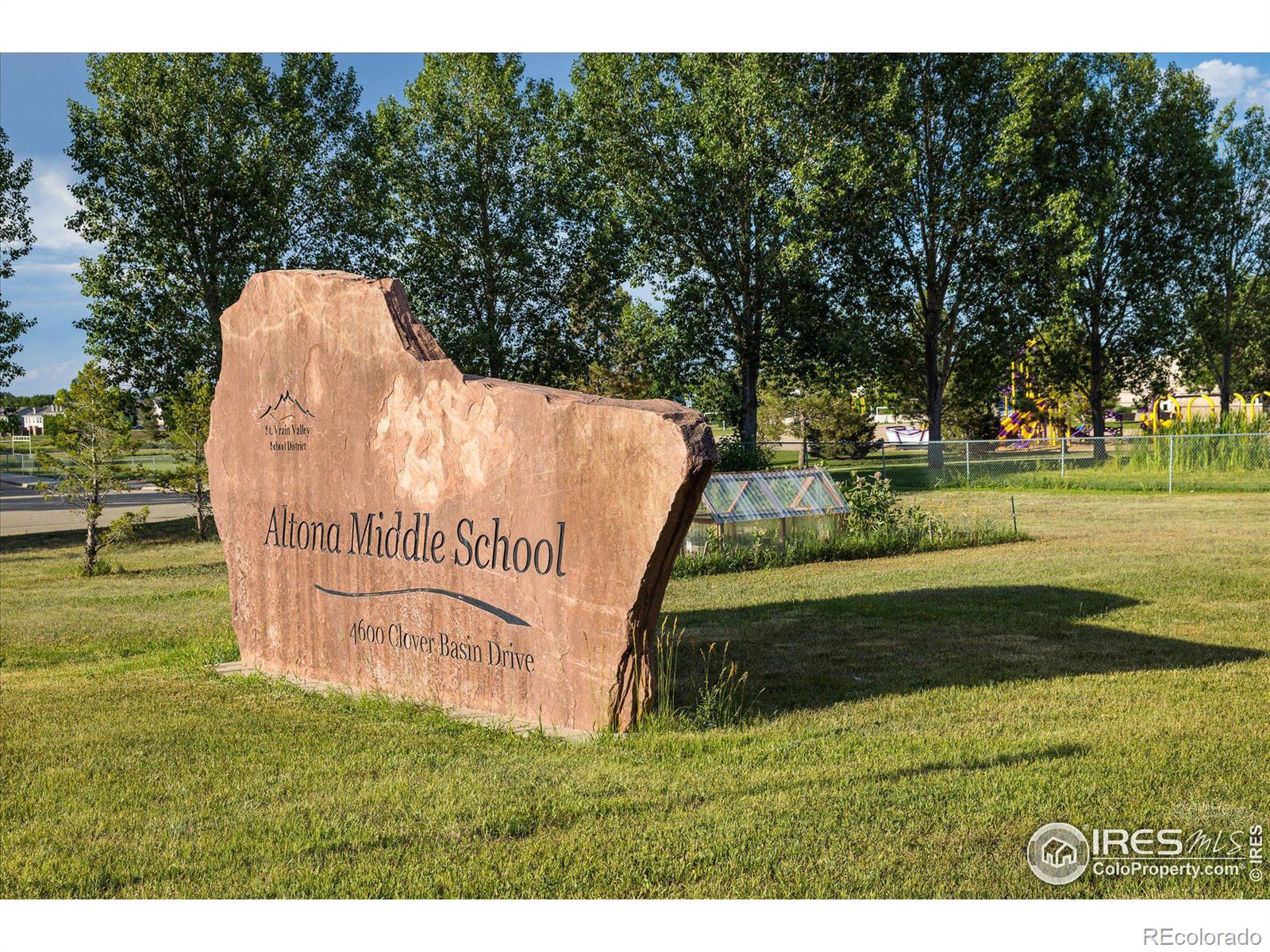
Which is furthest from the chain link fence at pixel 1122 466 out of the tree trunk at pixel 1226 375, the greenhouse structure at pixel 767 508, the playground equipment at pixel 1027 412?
the tree trunk at pixel 1226 375

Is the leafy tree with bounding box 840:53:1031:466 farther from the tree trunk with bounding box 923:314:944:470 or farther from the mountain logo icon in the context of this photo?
the mountain logo icon

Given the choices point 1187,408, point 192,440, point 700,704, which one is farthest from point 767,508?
point 1187,408

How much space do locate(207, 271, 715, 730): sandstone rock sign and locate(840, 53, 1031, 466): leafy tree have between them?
25.1 metres

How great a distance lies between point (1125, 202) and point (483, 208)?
74.2ft

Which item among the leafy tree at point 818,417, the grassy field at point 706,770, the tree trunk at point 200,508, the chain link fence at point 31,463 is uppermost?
the leafy tree at point 818,417

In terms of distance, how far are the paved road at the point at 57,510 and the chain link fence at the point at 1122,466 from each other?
17309mm

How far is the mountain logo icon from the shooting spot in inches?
360

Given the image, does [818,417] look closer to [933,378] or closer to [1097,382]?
[1097,382]

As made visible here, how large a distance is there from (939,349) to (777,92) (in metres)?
11.0

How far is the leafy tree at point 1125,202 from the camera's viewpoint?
36.3 meters

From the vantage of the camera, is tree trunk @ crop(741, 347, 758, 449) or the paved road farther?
tree trunk @ crop(741, 347, 758, 449)

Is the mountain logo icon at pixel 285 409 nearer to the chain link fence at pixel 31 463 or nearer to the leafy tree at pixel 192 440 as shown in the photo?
the leafy tree at pixel 192 440

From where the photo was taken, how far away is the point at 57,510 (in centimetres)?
3203

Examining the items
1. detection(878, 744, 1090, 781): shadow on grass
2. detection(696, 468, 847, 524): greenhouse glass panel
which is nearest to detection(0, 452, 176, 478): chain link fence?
detection(696, 468, 847, 524): greenhouse glass panel
